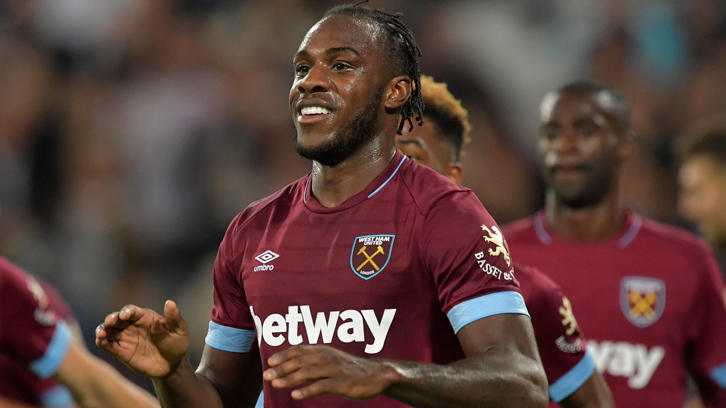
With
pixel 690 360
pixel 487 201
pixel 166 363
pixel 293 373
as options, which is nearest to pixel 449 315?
pixel 293 373

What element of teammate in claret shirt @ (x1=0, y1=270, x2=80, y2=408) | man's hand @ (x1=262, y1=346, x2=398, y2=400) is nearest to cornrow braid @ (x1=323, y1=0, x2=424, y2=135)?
man's hand @ (x1=262, y1=346, x2=398, y2=400)

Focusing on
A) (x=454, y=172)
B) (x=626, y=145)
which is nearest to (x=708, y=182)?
(x=626, y=145)

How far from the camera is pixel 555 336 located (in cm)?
337

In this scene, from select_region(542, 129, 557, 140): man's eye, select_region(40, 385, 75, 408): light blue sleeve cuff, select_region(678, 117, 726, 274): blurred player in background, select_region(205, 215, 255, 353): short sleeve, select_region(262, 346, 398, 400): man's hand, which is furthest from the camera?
select_region(678, 117, 726, 274): blurred player in background

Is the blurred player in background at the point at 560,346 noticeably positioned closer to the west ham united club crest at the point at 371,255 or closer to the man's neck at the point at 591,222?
the west ham united club crest at the point at 371,255

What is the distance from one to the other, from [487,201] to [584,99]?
2548mm

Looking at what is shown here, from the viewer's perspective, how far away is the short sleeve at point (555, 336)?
3330mm

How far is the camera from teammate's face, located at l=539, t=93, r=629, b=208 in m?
5.15

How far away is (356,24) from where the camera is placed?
2.88 m

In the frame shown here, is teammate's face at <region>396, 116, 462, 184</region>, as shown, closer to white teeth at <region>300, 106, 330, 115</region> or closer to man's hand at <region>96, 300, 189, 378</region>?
white teeth at <region>300, 106, 330, 115</region>

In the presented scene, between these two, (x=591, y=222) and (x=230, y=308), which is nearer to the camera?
(x=230, y=308)

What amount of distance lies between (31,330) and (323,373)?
254 cm

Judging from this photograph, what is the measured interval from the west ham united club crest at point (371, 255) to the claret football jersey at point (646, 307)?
94.1 inches

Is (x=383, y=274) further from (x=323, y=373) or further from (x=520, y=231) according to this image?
(x=520, y=231)
